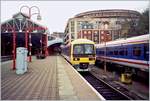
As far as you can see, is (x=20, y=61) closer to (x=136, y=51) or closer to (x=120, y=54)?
(x=136, y=51)

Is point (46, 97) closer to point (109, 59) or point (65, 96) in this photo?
point (65, 96)

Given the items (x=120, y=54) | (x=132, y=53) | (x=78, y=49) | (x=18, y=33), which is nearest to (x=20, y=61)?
(x=132, y=53)

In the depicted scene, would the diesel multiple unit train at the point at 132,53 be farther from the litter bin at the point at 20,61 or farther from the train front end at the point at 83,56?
the litter bin at the point at 20,61

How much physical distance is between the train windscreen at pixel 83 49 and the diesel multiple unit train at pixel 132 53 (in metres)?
2.11

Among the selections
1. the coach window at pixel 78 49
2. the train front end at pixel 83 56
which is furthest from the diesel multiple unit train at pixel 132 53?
the coach window at pixel 78 49

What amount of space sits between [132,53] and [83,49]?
24.9 feet

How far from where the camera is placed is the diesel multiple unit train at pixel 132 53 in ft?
59.4

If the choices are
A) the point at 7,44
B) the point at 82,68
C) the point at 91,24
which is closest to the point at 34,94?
the point at 82,68

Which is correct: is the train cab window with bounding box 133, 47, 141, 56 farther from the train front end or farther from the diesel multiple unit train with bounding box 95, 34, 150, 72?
the train front end

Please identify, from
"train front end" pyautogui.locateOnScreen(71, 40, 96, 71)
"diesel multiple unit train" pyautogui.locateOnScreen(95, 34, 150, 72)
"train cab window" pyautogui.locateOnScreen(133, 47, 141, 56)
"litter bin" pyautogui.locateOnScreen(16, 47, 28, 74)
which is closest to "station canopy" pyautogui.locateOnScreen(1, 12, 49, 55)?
"train front end" pyautogui.locateOnScreen(71, 40, 96, 71)

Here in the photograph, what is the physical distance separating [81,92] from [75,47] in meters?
16.1

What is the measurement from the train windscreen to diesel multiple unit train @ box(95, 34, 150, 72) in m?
2.11

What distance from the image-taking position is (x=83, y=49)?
92.6ft

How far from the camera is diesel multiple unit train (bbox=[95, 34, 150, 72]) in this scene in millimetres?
18106
